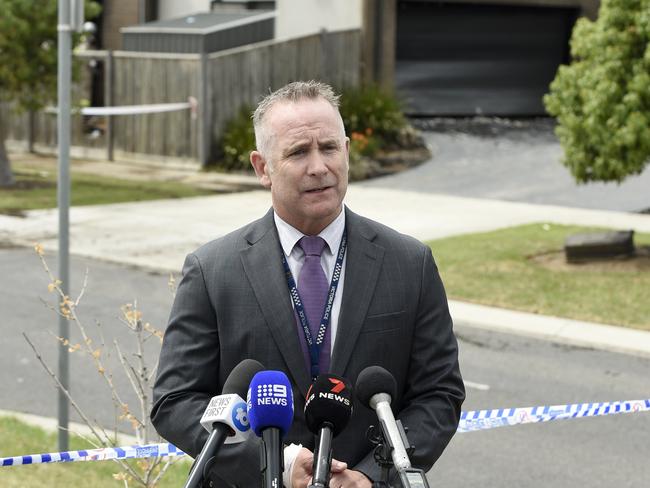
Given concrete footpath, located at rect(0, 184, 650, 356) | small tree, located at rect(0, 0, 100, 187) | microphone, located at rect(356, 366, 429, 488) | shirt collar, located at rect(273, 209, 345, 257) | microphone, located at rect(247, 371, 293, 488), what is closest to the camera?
microphone, located at rect(356, 366, 429, 488)

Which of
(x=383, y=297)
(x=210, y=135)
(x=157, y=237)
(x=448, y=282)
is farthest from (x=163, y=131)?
(x=383, y=297)

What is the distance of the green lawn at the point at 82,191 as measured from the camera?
68.7 feet

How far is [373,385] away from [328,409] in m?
0.18

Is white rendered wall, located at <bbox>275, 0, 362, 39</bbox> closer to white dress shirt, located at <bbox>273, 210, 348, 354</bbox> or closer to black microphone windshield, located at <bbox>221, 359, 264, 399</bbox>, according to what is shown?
white dress shirt, located at <bbox>273, 210, 348, 354</bbox>

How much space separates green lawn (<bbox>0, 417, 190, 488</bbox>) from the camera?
7.32m

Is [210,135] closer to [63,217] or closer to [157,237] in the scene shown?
[157,237]

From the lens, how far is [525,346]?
12.2m

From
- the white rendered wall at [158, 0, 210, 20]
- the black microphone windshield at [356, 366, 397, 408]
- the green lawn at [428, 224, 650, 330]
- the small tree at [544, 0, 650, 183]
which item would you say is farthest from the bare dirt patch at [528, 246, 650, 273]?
the white rendered wall at [158, 0, 210, 20]

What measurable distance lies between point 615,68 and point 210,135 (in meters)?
12.4

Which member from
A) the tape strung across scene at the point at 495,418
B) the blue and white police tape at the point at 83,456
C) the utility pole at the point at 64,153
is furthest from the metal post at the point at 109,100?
the blue and white police tape at the point at 83,456

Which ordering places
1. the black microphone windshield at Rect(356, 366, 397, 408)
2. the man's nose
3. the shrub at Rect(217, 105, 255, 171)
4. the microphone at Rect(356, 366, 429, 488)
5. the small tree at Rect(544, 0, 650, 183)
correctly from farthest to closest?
the shrub at Rect(217, 105, 255, 171), the small tree at Rect(544, 0, 650, 183), the man's nose, the black microphone windshield at Rect(356, 366, 397, 408), the microphone at Rect(356, 366, 429, 488)

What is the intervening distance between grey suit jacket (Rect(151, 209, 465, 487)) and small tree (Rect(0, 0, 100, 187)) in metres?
18.6

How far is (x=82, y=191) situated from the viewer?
22484 mm

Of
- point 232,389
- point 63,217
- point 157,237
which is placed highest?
point 232,389
